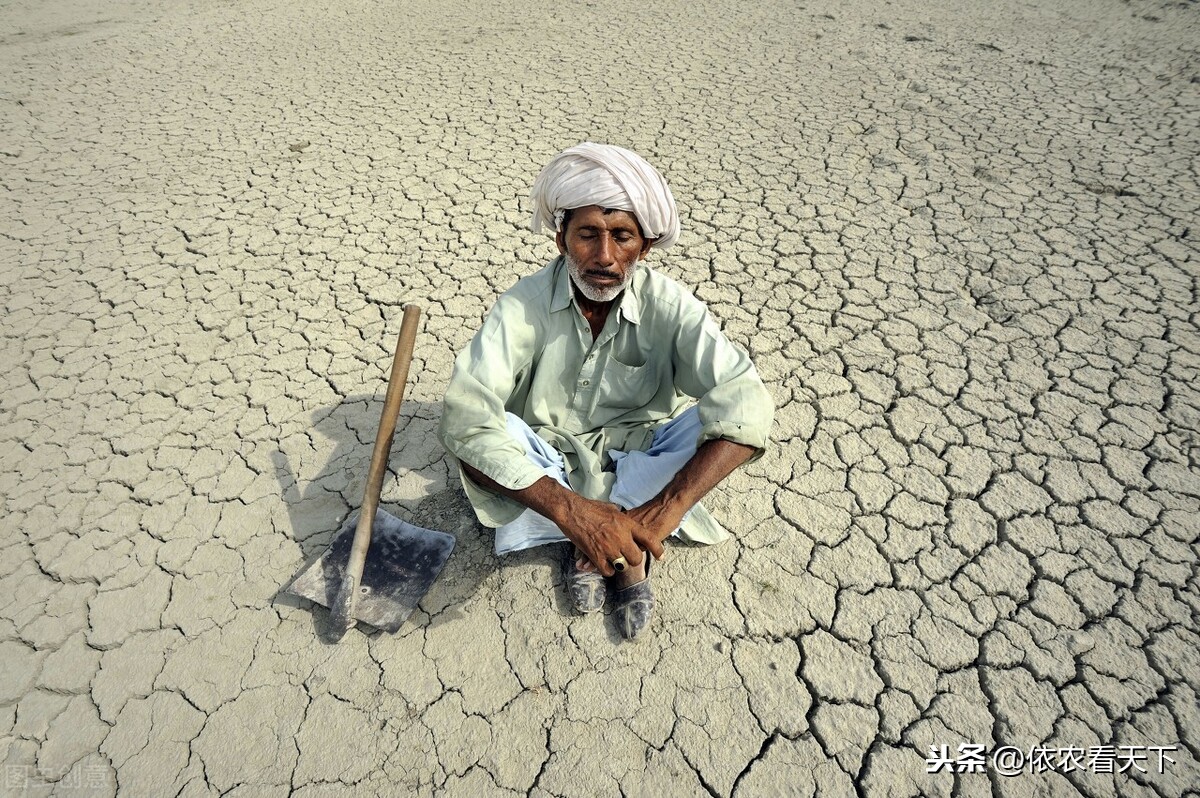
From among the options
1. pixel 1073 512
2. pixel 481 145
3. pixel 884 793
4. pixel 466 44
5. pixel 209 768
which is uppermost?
pixel 466 44

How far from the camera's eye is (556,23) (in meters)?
7.25

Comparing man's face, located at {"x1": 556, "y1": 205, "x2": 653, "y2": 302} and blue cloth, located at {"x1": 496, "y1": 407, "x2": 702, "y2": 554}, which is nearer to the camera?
man's face, located at {"x1": 556, "y1": 205, "x2": 653, "y2": 302}

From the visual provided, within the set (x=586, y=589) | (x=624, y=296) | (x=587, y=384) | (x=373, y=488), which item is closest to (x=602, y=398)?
(x=587, y=384)

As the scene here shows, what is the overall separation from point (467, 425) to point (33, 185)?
4.80 meters

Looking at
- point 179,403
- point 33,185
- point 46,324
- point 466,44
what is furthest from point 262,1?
point 179,403

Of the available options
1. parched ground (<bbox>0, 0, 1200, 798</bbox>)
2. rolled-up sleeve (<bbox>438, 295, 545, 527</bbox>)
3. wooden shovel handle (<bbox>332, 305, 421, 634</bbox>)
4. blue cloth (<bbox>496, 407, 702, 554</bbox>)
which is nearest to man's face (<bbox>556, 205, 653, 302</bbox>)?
rolled-up sleeve (<bbox>438, 295, 545, 527</bbox>)

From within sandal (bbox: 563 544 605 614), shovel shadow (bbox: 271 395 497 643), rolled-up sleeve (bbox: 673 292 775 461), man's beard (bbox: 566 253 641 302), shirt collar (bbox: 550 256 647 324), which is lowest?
shovel shadow (bbox: 271 395 497 643)

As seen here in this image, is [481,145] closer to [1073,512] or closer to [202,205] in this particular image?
[202,205]

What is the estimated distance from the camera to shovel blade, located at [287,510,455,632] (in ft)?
6.68

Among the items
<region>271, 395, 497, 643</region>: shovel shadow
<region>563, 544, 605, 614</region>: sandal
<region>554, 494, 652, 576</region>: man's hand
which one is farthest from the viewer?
<region>271, 395, 497, 643</region>: shovel shadow

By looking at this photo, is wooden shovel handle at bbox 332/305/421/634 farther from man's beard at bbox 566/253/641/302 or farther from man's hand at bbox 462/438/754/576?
man's beard at bbox 566/253/641/302

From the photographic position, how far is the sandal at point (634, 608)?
1.98 metres

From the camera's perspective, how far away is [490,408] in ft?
5.95

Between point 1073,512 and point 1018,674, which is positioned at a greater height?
point 1073,512
